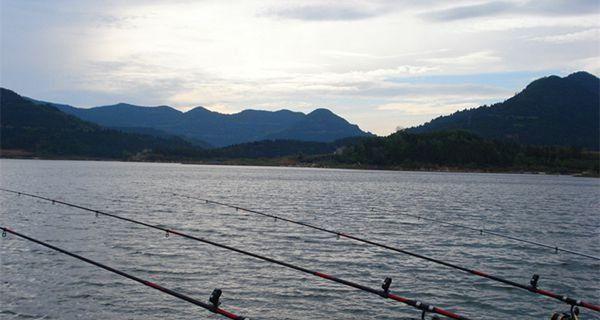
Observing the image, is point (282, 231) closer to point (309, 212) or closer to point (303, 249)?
point (303, 249)

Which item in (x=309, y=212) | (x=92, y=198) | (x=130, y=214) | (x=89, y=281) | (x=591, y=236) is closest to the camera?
(x=89, y=281)

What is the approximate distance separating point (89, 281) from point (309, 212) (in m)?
33.0

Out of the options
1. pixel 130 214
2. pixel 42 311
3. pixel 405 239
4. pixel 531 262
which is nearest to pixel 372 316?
pixel 42 311

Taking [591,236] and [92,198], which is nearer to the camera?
[591,236]

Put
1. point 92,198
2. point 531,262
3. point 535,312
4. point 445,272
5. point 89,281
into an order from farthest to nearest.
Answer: point 92,198 < point 531,262 < point 445,272 < point 89,281 < point 535,312

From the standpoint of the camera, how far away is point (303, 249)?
31.9 meters

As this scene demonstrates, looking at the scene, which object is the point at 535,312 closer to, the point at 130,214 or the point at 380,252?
the point at 380,252

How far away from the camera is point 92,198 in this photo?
65.5 metres

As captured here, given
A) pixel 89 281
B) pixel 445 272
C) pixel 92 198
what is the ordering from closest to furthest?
pixel 89 281 < pixel 445 272 < pixel 92 198

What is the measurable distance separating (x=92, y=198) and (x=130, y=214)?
62.3 ft

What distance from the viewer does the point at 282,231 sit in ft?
128

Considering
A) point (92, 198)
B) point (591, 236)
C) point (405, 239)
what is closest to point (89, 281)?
point (405, 239)

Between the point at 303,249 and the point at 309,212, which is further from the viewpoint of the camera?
the point at 309,212

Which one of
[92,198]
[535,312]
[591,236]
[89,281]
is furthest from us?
[92,198]
